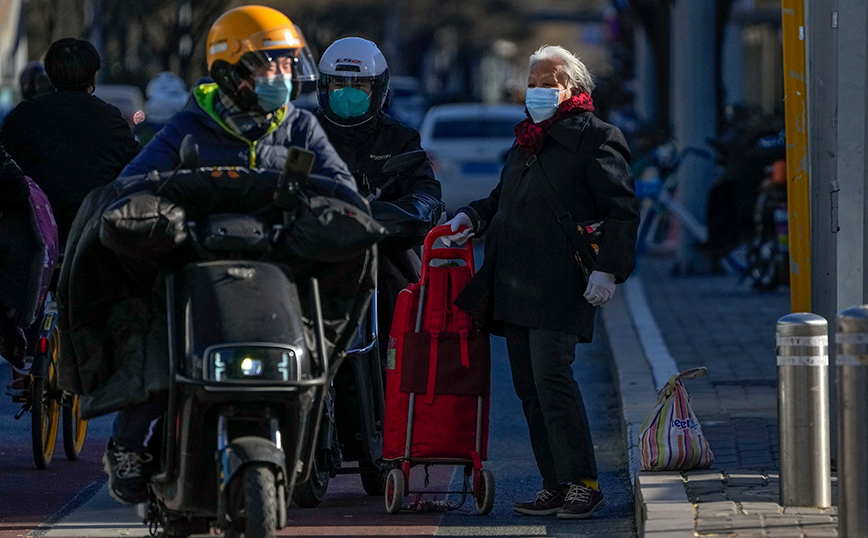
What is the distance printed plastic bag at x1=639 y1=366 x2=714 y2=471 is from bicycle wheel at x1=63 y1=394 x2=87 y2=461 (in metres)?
2.69

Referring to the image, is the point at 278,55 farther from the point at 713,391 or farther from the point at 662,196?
the point at 662,196

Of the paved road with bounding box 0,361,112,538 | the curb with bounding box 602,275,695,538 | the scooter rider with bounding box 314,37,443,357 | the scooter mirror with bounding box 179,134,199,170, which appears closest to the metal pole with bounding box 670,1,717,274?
the curb with bounding box 602,275,695,538

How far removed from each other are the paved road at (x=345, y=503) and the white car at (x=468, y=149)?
14.5 m

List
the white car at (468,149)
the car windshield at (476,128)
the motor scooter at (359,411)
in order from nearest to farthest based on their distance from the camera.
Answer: the motor scooter at (359,411) < the white car at (468,149) < the car windshield at (476,128)

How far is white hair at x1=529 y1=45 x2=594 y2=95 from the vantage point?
641cm

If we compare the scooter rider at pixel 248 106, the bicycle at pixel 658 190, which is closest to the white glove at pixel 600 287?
the scooter rider at pixel 248 106

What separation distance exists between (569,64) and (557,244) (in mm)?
679

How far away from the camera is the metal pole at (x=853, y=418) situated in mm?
4930

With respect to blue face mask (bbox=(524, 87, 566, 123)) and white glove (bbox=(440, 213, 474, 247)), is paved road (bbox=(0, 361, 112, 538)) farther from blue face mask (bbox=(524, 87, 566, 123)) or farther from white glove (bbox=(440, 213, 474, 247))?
blue face mask (bbox=(524, 87, 566, 123))

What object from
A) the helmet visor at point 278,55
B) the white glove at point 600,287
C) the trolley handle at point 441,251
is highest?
the helmet visor at point 278,55

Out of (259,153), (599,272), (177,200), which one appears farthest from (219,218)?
(599,272)

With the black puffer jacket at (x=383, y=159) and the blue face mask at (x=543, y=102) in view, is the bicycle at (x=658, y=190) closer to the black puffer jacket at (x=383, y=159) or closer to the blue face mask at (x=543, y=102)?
the black puffer jacket at (x=383, y=159)

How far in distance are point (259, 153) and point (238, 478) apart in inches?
41.3

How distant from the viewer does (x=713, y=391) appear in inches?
370
